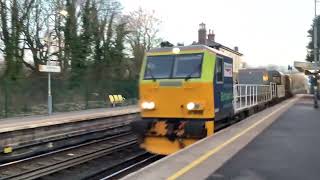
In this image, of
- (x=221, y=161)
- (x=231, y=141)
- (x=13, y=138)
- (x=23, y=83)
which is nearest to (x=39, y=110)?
(x=23, y=83)

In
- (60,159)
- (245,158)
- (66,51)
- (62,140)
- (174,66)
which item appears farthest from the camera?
(66,51)

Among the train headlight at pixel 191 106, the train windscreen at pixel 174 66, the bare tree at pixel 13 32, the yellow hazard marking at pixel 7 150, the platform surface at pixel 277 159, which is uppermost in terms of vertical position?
the bare tree at pixel 13 32

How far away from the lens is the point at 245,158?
34.1 feet

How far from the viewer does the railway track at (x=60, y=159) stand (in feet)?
42.1

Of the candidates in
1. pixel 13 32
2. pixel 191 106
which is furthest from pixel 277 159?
pixel 13 32

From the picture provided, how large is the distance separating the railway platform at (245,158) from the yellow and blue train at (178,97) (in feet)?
2.38

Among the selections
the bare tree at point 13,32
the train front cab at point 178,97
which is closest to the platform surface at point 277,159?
the train front cab at point 178,97

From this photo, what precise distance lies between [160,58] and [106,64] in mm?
29830

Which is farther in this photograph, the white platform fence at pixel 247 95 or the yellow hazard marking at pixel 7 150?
the white platform fence at pixel 247 95

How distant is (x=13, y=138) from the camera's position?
685 inches

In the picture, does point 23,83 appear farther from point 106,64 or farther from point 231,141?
point 231,141

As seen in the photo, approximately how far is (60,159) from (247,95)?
29.0 ft

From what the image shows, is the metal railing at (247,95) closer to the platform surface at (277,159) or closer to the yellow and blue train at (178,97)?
the platform surface at (277,159)

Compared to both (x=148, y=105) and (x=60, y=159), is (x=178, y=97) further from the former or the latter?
(x=60, y=159)
